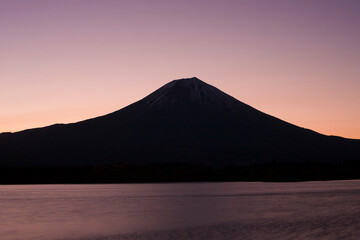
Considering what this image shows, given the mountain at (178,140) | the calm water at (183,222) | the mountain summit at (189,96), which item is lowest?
the calm water at (183,222)

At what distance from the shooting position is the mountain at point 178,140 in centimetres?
14588

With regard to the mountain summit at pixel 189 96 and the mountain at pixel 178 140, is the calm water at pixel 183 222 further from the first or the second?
the mountain summit at pixel 189 96

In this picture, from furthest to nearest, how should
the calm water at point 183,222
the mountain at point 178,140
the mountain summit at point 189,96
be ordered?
the mountain summit at point 189,96
the mountain at point 178,140
the calm water at point 183,222

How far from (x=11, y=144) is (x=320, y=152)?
8082 cm

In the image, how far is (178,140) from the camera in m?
159

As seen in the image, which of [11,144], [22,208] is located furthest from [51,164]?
[22,208]

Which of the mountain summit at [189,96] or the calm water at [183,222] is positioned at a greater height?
the mountain summit at [189,96]

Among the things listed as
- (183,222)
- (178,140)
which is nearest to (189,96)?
(178,140)

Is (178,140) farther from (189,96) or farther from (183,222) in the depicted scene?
(183,222)

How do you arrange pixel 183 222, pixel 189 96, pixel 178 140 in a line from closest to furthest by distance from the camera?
pixel 183 222, pixel 178 140, pixel 189 96

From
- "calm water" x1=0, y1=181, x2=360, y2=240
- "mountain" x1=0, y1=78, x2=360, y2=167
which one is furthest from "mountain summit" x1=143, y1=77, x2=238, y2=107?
"calm water" x1=0, y1=181, x2=360, y2=240

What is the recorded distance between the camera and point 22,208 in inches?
1703

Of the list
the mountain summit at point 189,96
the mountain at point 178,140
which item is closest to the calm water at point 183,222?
the mountain at point 178,140

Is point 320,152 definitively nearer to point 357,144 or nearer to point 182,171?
point 357,144
